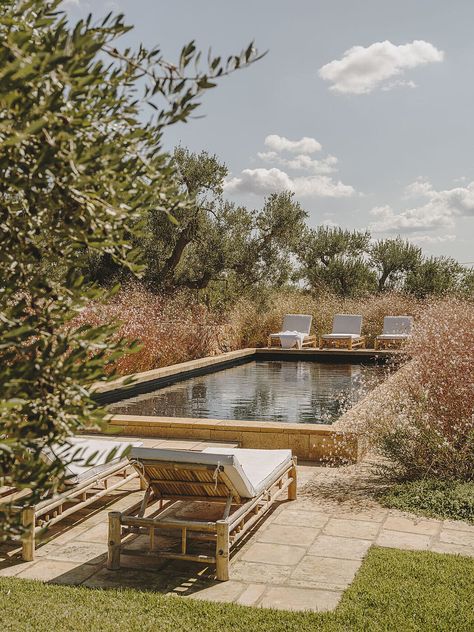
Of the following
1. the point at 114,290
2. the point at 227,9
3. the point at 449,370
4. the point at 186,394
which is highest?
the point at 227,9

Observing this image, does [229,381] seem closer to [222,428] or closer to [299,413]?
[299,413]

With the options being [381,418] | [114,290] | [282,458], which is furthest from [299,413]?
[114,290]

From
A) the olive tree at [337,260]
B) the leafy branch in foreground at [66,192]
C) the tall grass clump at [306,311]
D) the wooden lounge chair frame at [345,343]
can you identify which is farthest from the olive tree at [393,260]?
the leafy branch in foreground at [66,192]

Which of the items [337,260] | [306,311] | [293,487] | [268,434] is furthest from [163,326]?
[337,260]

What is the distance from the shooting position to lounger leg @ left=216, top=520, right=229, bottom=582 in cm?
444

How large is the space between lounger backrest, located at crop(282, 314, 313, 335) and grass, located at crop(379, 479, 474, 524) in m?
13.1

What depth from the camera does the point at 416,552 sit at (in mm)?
4738

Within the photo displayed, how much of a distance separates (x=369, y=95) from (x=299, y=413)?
559 cm

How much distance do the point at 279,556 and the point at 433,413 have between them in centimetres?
249

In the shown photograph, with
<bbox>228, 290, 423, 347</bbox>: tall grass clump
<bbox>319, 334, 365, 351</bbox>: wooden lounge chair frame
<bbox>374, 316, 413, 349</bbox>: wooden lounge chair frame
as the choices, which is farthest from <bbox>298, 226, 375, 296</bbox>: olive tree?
<bbox>374, 316, 413, 349</bbox>: wooden lounge chair frame

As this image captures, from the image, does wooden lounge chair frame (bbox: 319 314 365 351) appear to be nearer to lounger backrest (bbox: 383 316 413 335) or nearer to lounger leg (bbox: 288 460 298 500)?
lounger backrest (bbox: 383 316 413 335)

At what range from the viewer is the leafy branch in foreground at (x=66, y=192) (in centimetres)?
189

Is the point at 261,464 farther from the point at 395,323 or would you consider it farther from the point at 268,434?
the point at 395,323

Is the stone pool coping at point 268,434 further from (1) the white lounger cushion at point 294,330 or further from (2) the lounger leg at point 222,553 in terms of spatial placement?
(1) the white lounger cushion at point 294,330
